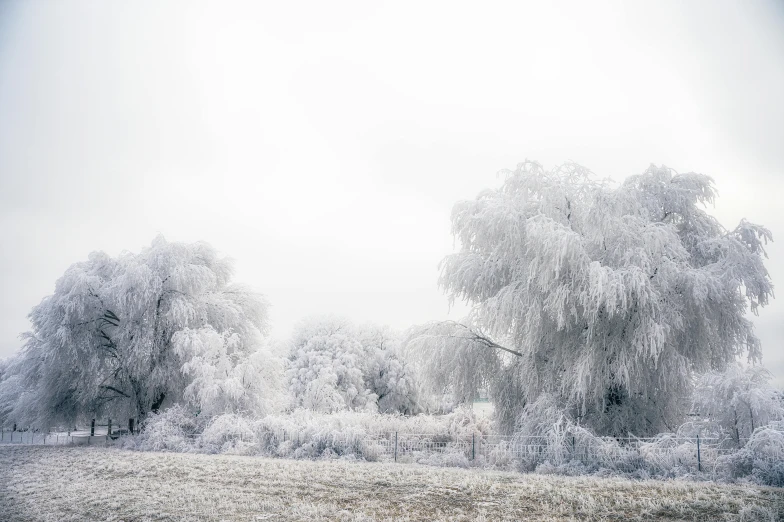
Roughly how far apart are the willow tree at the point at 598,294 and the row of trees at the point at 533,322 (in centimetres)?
5

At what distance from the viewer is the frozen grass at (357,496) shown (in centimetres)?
848

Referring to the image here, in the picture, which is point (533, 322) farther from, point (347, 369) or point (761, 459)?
point (347, 369)

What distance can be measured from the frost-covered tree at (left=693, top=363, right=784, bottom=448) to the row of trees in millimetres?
84

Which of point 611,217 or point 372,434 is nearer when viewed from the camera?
point 611,217

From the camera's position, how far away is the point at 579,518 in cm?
817

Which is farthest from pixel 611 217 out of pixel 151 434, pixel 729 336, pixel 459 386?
pixel 151 434

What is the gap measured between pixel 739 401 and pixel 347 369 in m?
33.4

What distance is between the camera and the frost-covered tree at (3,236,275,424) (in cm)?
2383

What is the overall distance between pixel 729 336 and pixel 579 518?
A: 1083cm

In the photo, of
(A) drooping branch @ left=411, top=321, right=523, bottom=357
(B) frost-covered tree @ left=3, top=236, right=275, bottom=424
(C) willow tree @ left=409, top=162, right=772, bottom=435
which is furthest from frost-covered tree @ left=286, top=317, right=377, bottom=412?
(C) willow tree @ left=409, top=162, right=772, bottom=435

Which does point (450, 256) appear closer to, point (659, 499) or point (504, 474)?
point (504, 474)

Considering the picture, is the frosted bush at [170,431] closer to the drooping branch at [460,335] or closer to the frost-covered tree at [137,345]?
the frost-covered tree at [137,345]

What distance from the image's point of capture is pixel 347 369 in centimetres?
4347

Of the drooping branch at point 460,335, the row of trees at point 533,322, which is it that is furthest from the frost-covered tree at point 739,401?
the drooping branch at point 460,335
